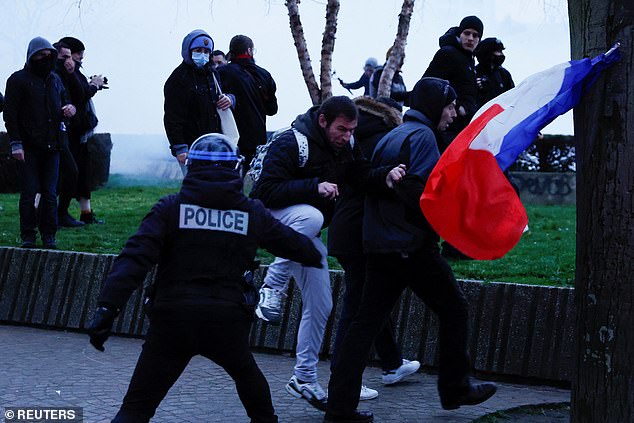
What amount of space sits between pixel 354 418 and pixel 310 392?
1.49 feet

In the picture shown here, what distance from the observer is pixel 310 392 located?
6.27 meters

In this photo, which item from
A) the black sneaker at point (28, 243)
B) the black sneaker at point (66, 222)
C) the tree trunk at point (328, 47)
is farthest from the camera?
the black sneaker at point (66, 222)

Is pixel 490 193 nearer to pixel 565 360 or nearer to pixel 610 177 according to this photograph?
pixel 610 177

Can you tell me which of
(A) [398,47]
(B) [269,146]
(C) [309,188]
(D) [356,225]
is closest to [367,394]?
(D) [356,225]

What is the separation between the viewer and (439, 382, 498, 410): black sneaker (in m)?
6.06

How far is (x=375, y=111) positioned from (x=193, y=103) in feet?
8.43

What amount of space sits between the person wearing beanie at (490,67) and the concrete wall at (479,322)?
2532mm

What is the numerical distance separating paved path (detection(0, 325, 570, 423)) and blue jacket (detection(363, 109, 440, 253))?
0.99m

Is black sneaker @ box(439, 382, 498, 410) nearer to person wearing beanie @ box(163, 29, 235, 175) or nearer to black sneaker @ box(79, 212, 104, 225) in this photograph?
person wearing beanie @ box(163, 29, 235, 175)

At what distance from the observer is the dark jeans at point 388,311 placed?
5.89 m

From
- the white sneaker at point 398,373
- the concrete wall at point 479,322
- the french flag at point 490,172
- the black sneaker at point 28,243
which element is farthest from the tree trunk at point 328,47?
the french flag at point 490,172

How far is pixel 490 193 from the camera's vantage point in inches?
208

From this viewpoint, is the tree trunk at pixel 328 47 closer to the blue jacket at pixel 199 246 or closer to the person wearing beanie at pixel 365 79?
the person wearing beanie at pixel 365 79

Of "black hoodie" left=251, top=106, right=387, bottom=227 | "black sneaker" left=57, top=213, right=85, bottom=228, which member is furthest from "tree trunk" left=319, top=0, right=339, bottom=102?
"black hoodie" left=251, top=106, right=387, bottom=227
